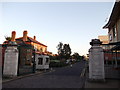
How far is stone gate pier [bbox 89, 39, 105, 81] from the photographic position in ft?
32.7

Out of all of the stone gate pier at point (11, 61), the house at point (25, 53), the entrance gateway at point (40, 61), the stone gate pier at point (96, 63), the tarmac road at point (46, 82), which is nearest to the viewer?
the tarmac road at point (46, 82)

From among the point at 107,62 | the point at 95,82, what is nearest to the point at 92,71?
the point at 95,82

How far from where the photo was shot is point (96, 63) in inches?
400

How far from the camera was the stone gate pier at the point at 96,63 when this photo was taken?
998 cm

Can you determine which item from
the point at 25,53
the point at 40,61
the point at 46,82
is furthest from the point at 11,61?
the point at 25,53

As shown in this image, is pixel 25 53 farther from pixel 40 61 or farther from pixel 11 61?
pixel 11 61

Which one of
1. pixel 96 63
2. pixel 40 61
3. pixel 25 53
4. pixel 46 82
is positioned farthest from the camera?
pixel 25 53

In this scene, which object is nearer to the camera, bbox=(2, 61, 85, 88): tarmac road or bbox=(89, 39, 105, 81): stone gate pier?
bbox=(2, 61, 85, 88): tarmac road

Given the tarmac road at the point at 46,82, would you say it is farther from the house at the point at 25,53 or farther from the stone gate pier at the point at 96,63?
the house at the point at 25,53

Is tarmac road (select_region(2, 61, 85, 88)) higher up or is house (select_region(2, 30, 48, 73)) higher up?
house (select_region(2, 30, 48, 73))

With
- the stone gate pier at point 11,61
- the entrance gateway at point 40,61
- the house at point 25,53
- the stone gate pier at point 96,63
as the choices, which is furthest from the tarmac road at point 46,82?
the entrance gateway at point 40,61

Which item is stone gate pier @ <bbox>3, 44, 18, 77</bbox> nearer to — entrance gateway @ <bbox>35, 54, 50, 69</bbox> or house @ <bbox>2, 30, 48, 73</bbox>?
house @ <bbox>2, 30, 48, 73</bbox>

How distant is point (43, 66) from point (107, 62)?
29.1 m

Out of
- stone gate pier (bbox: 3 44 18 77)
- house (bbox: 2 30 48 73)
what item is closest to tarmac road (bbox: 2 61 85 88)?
stone gate pier (bbox: 3 44 18 77)
